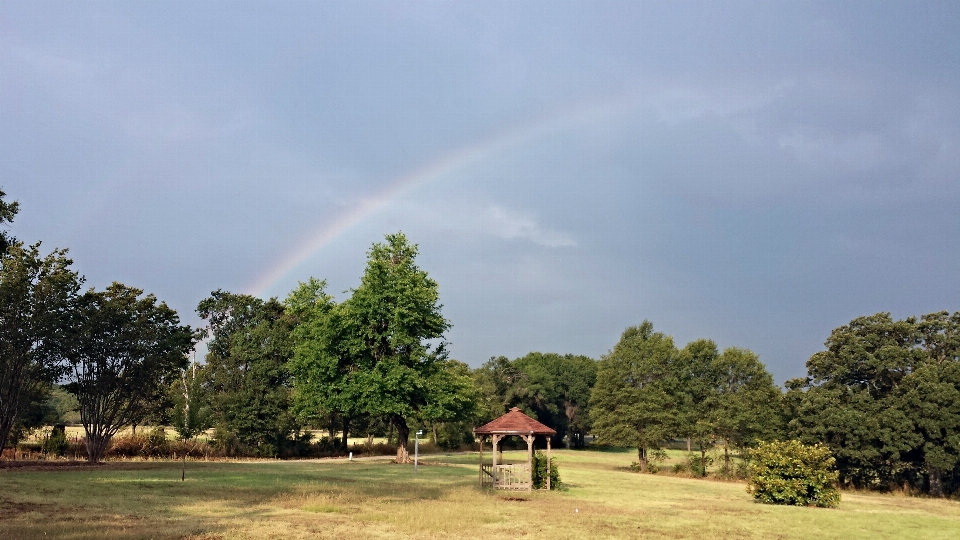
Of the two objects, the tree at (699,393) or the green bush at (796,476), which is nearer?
the green bush at (796,476)

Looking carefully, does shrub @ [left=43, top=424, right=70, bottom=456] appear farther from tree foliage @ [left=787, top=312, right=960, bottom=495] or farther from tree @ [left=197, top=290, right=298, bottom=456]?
tree foliage @ [left=787, top=312, right=960, bottom=495]

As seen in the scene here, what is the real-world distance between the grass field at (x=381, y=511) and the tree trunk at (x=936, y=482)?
15.8 feet

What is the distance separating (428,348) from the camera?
50.0 metres

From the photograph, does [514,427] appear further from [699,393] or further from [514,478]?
[699,393]

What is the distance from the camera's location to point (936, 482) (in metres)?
39.2

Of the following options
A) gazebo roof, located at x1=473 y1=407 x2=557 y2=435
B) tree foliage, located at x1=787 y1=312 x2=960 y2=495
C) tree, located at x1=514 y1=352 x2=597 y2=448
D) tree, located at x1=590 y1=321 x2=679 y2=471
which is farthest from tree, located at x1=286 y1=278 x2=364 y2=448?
tree, located at x1=514 y1=352 x2=597 y2=448

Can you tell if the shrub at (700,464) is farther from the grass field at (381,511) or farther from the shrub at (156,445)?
the shrub at (156,445)

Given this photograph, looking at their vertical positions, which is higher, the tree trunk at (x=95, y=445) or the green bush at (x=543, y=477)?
the tree trunk at (x=95, y=445)

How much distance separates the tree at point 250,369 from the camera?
52.8m

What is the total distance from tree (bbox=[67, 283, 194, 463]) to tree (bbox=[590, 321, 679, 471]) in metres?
35.4

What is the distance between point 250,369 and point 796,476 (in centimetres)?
4163

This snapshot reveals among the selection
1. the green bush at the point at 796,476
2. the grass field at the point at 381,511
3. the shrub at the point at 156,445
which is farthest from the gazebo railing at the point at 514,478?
the shrub at the point at 156,445

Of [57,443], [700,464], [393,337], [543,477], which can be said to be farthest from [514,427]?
[57,443]

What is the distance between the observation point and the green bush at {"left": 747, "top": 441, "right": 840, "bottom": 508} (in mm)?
28859
